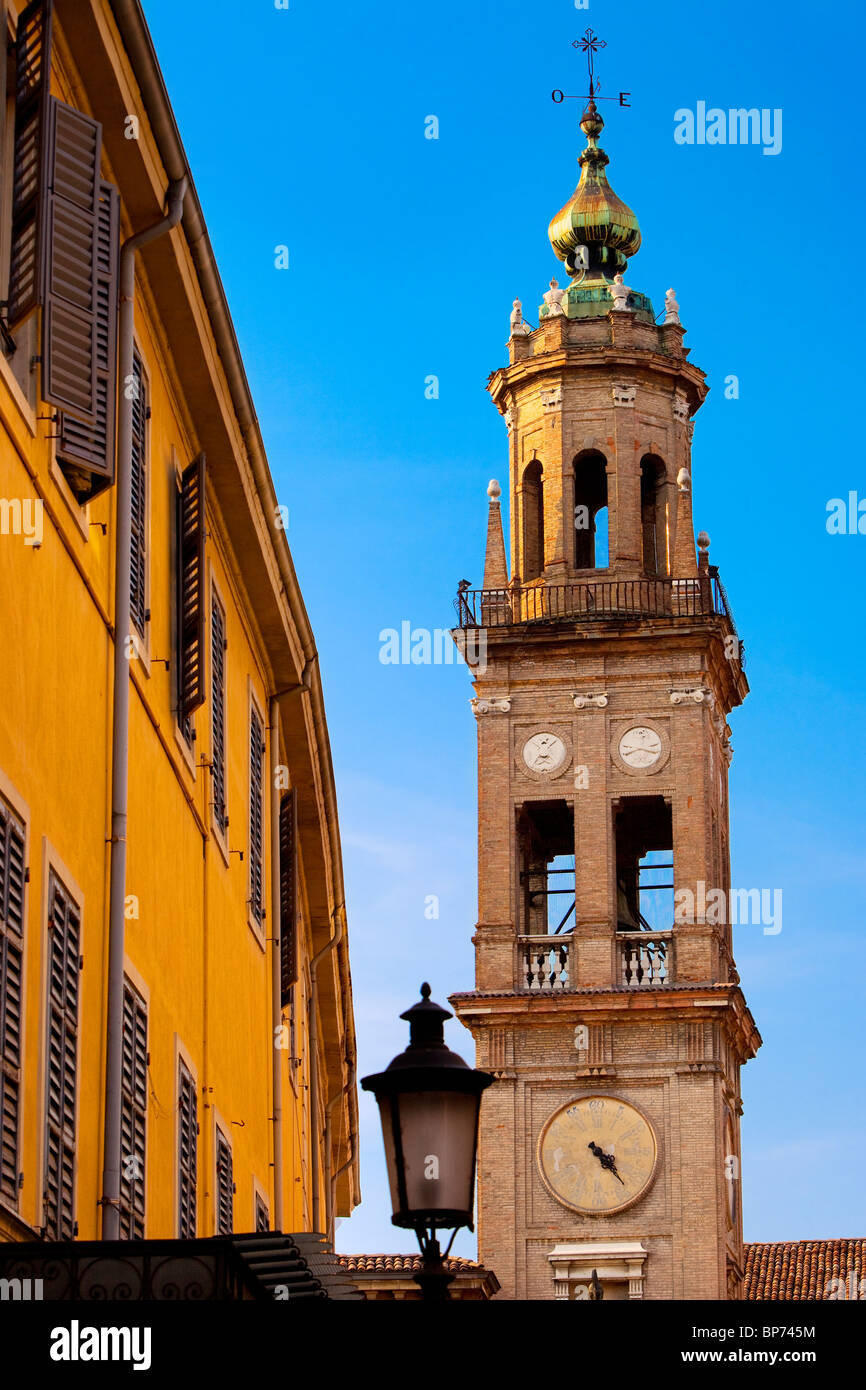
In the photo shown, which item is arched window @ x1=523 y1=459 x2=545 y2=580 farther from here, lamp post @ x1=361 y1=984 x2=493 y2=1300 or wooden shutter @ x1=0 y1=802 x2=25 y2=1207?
lamp post @ x1=361 y1=984 x2=493 y2=1300

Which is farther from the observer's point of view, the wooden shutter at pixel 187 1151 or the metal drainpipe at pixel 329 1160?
the metal drainpipe at pixel 329 1160

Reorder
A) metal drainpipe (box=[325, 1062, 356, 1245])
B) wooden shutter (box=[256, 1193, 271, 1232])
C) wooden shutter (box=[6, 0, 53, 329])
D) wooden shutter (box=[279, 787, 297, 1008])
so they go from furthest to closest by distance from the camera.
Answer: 1. metal drainpipe (box=[325, 1062, 356, 1245])
2. wooden shutter (box=[279, 787, 297, 1008])
3. wooden shutter (box=[256, 1193, 271, 1232])
4. wooden shutter (box=[6, 0, 53, 329])

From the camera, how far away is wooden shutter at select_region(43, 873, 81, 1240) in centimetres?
1081

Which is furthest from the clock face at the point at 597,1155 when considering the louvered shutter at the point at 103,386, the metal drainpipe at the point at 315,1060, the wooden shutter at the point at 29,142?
the wooden shutter at the point at 29,142

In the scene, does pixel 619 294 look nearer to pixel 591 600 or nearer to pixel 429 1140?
pixel 591 600

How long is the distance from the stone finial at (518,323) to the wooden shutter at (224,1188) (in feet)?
138

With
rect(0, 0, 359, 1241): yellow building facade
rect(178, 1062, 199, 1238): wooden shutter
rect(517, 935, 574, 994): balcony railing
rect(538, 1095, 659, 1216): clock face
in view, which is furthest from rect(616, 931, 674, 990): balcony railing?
rect(178, 1062, 199, 1238): wooden shutter

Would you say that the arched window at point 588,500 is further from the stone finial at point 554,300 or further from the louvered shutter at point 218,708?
the louvered shutter at point 218,708

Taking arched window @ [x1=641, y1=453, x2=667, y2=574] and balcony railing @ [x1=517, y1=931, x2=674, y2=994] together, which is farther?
arched window @ [x1=641, y1=453, x2=667, y2=574]

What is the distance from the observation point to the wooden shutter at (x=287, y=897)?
20.8 metres

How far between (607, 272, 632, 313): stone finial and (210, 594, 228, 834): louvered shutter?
133 ft

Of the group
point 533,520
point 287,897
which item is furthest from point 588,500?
point 287,897

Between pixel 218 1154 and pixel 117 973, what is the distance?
13.4 ft
